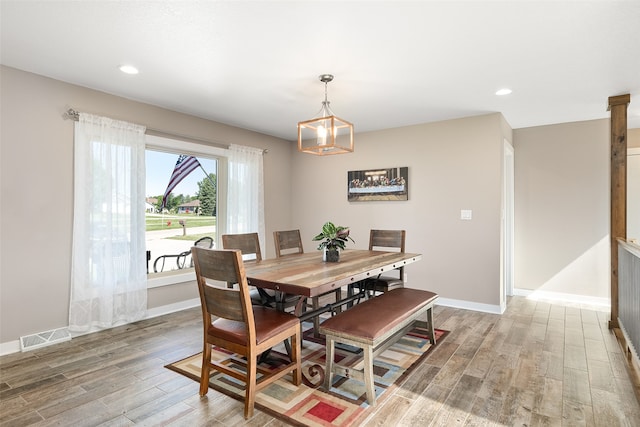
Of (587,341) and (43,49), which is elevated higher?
(43,49)

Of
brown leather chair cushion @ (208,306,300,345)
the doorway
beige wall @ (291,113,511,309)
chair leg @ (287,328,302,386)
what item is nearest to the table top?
brown leather chair cushion @ (208,306,300,345)

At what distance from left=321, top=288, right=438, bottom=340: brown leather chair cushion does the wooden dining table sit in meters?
0.23

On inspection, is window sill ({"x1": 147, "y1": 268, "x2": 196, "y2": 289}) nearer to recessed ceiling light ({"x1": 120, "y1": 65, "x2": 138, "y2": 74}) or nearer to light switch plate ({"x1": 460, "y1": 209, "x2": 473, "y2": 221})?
recessed ceiling light ({"x1": 120, "y1": 65, "x2": 138, "y2": 74})

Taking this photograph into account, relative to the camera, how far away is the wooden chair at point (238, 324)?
6.30 ft

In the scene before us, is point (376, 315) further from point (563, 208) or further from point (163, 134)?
point (563, 208)

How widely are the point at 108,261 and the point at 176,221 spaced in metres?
0.98

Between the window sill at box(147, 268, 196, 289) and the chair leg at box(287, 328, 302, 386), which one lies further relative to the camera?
the window sill at box(147, 268, 196, 289)

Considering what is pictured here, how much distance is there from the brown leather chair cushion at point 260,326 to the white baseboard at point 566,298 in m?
4.07

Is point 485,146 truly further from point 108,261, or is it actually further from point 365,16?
point 108,261

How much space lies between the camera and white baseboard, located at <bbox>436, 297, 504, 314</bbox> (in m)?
4.08

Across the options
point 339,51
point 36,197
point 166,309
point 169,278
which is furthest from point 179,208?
point 339,51

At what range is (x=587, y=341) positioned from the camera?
10.3 ft

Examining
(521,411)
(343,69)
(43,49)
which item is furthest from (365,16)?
(521,411)

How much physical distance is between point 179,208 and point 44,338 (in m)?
1.85
